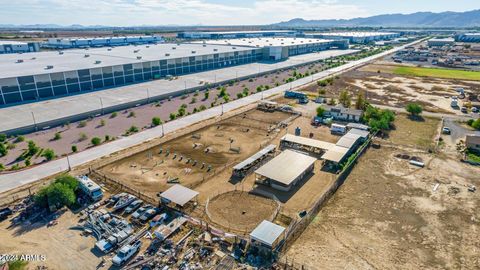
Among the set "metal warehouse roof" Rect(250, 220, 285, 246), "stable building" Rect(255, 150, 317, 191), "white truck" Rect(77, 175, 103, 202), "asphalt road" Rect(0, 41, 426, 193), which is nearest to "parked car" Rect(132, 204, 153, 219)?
"white truck" Rect(77, 175, 103, 202)

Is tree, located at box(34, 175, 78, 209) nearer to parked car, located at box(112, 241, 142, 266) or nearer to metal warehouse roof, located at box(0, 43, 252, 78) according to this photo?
parked car, located at box(112, 241, 142, 266)

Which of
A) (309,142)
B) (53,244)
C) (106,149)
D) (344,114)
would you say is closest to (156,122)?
(106,149)

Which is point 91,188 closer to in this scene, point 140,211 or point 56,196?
point 56,196

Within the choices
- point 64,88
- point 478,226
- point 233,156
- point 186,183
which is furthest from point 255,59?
point 478,226

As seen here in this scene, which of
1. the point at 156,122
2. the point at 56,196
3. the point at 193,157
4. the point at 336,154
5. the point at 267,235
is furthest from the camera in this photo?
the point at 156,122

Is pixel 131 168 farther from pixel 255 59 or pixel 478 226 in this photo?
pixel 255 59

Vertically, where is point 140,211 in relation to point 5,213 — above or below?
below
